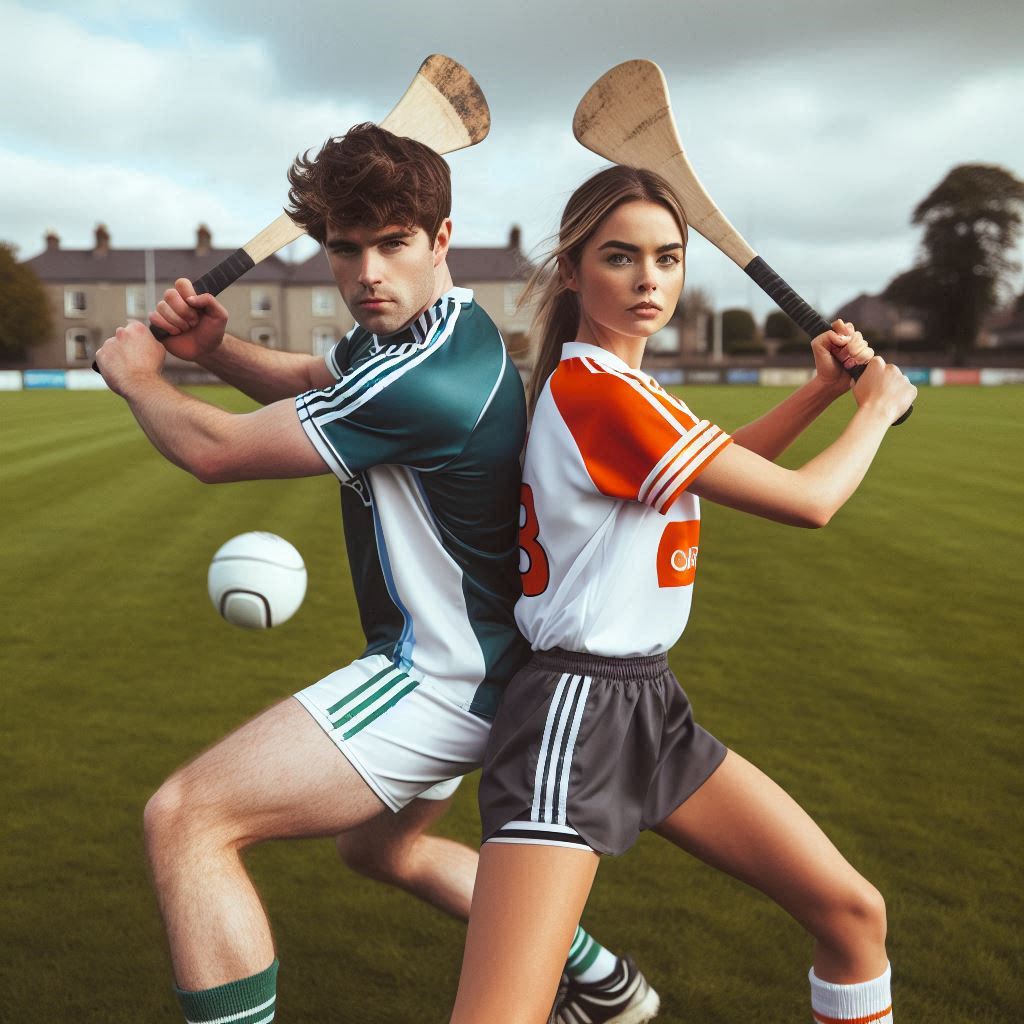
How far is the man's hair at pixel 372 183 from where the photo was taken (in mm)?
2518

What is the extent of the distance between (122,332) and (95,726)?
3634 millimetres

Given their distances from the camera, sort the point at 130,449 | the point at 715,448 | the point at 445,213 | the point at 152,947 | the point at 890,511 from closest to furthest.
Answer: the point at 715,448, the point at 445,213, the point at 152,947, the point at 890,511, the point at 130,449

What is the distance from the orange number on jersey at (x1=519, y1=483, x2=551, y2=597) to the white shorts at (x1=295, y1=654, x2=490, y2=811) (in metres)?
0.33

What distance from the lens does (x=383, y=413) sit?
2428 millimetres

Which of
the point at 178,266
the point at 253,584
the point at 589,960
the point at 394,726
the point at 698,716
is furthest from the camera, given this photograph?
the point at 178,266

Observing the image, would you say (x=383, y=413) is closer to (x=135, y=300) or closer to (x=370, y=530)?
(x=370, y=530)

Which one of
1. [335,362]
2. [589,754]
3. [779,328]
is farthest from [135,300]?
[589,754]

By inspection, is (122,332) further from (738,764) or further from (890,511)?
(890,511)

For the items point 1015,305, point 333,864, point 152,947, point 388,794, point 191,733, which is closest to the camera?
point 388,794

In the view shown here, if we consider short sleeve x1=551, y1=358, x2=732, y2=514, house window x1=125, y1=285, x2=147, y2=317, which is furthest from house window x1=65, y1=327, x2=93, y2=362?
short sleeve x1=551, y1=358, x2=732, y2=514

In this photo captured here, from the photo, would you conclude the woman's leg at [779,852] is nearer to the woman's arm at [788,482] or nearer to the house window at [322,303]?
the woman's arm at [788,482]

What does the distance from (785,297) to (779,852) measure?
4.71ft

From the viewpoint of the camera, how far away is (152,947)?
3807 mm

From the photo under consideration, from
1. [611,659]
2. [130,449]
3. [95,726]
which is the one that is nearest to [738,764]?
[611,659]
